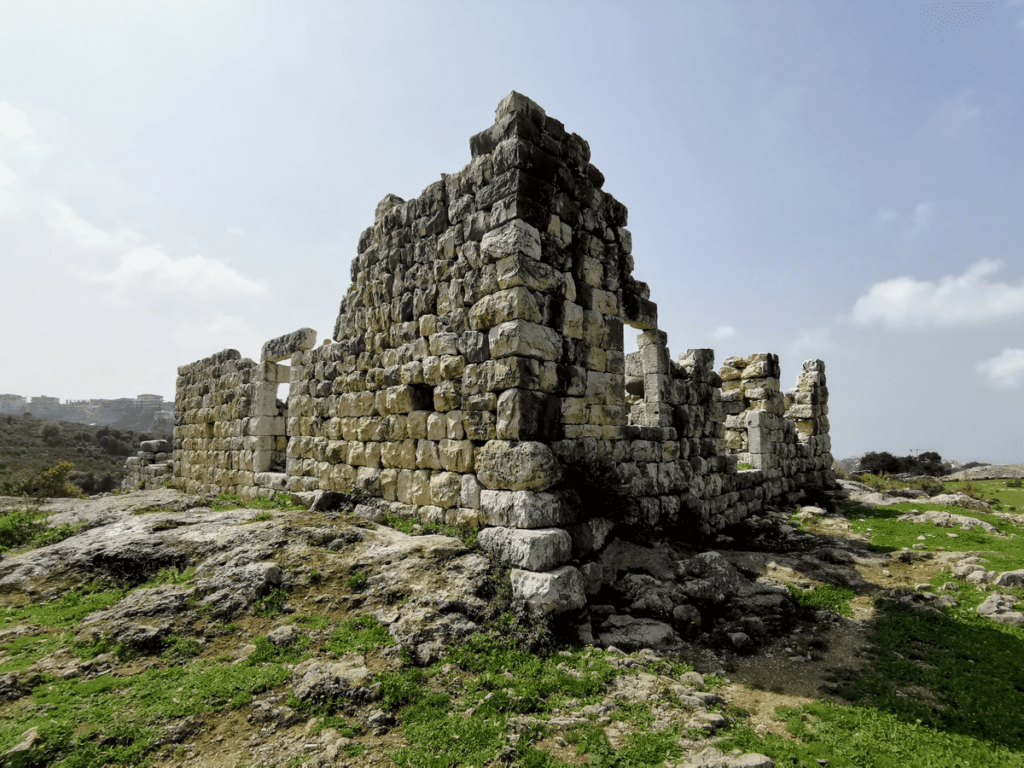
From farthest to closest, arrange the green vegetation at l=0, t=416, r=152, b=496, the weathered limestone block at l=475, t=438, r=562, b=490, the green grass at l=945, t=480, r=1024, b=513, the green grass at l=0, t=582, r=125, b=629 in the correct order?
1. the green vegetation at l=0, t=416, r=152, b=496
2. the green grass at l=945, t=480, r=1024, b=513
3. the weathered limestone block at l=475, t=438, r=562, b=490
4. the green grass at l=0, t=582, r=125, b=629

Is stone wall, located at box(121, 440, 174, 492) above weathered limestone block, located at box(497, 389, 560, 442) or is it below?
below

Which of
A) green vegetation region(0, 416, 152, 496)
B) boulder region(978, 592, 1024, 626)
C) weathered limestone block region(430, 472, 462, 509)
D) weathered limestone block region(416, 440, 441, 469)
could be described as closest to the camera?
boulder region(978, 592, 1024, 626)

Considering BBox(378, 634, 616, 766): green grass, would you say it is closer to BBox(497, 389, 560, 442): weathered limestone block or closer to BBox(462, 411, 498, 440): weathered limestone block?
BBox(497, 389, 560, 442): weathered limestone block

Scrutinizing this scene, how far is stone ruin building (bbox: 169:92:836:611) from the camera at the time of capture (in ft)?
20.4

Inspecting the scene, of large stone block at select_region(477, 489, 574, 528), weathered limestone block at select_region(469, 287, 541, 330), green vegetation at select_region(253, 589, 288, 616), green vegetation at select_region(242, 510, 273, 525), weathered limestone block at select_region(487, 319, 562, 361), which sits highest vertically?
weathered limestone block at select_region(469, 287, 541, 330)

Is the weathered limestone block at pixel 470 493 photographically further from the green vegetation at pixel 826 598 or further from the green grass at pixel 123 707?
the green vegetation at pixel 826 598

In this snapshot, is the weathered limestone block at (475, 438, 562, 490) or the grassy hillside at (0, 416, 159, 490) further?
the grassy hillside at (0, 416, 159, 490)

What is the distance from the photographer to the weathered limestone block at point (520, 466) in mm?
6000

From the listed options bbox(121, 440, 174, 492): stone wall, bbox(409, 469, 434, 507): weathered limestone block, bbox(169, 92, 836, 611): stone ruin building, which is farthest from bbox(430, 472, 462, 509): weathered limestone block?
bbox(121, 440, 174, 492): stone wall

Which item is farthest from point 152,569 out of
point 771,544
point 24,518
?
point 771,544

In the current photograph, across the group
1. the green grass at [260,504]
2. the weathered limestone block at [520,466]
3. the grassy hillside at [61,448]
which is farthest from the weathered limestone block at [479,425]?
the grassy hillside at [61,448]

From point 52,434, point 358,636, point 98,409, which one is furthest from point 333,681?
point 98,409

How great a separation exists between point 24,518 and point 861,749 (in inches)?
465

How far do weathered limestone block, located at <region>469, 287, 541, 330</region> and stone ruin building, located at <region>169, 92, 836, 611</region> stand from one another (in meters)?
0.02
